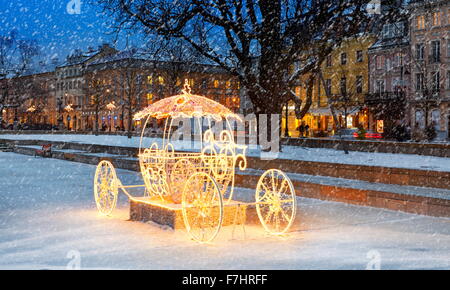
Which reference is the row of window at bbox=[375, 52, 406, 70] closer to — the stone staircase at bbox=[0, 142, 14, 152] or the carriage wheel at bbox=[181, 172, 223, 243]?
the stone staircase at bbox=[0, 142, 14, 152]

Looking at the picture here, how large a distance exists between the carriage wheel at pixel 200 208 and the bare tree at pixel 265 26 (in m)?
11.0

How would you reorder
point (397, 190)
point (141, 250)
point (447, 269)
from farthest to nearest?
point (397, 190), point (141, 250), point (447, 269)

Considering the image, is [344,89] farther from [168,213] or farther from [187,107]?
[168,213]

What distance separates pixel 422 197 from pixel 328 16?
1038 centimetres

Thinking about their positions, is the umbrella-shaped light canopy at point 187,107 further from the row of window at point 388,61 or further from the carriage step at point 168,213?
the row of window at point 388,61

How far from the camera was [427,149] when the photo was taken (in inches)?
919

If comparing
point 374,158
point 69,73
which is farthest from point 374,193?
point 69,73

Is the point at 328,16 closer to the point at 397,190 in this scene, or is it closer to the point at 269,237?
the point at 397,190

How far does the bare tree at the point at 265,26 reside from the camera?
20094mm

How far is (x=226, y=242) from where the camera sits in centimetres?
851

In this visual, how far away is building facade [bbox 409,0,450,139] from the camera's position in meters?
49.6

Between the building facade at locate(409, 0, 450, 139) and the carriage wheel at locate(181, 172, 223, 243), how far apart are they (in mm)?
42449

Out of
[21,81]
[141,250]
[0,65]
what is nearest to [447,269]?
[141,250]

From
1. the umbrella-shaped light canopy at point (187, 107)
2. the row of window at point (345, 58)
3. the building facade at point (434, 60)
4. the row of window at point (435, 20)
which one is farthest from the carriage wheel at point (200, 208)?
the row of window at point (345, 58)
